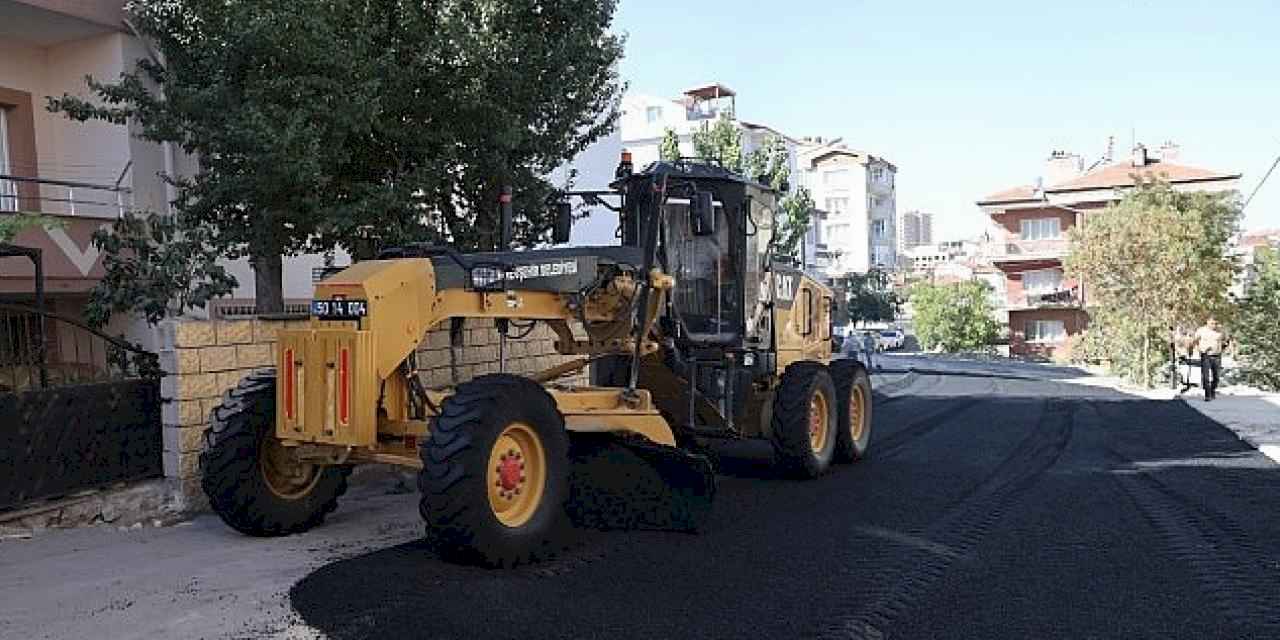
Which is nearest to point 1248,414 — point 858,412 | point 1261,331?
point 858,412

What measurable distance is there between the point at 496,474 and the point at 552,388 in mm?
1563

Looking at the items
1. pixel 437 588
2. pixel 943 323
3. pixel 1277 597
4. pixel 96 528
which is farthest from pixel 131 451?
pixel 943 323

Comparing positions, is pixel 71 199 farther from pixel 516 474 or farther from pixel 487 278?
pixel 516 474

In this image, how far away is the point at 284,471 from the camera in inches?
252

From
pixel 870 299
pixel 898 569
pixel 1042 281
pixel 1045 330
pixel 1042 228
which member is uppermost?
pixel 1042 228

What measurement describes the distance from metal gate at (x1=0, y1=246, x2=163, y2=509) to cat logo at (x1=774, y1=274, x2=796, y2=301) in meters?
5.20

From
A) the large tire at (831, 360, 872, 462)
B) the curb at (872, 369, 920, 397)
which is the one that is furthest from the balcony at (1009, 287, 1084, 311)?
the large tire at (831, 360, 872, 462)

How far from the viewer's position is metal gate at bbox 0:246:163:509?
6.70 m

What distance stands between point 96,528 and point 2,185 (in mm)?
6730

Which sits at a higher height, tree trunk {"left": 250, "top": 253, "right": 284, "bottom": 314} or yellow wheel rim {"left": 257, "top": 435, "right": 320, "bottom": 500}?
tree trunk {"left": 250, "top": 253, "right": 284, "bottom": 314}

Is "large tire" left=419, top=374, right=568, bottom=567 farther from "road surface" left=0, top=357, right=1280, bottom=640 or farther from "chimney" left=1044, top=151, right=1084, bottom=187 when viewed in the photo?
"chimney" left=1044, top=151, right=1084, bottom=187

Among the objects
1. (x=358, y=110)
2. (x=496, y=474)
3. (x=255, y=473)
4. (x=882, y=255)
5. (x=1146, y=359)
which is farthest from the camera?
(x=882, y=255)

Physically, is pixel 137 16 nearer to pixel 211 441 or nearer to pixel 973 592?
pixel 211 441

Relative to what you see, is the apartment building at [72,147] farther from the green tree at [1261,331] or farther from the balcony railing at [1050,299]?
the balcony railing at [1050,299]
